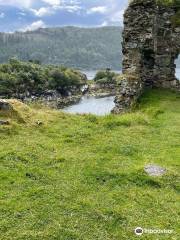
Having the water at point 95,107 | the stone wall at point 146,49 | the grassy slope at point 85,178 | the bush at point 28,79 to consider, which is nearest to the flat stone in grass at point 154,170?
the grassy slope at point 85,178

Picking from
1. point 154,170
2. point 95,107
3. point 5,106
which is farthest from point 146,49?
point 95,107

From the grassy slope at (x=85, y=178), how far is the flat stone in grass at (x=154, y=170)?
0.25 meters

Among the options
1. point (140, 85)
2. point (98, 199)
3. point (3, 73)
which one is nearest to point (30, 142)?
point (98, 199)

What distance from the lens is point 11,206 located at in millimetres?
10828

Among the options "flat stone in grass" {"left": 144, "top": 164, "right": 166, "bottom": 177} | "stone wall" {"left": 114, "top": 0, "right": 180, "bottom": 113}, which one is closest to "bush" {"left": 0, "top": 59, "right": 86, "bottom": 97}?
"stone wall" {"left": 114, "top": 0, "right": 180, "bottom": 113}

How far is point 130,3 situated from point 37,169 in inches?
646

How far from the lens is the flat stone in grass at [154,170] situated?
1359 cm

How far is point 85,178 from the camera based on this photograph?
1294 centimetres

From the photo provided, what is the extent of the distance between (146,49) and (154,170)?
581 inches

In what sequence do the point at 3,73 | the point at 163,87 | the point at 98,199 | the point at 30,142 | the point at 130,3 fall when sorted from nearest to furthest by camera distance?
1. the point at 98,199
2. the point at 30,142
3. the point at 130,3
4. the point at 163,87
5. the point at 3,73

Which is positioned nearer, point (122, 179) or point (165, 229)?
point (165, 229)

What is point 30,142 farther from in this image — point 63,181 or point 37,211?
point 37,211

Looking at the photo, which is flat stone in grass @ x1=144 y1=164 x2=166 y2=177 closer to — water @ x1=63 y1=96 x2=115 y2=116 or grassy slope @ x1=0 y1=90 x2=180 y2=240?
grassy slope @ x1=0 y1=90 x2=180 y2=240

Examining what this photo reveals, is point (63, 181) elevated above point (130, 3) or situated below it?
below
